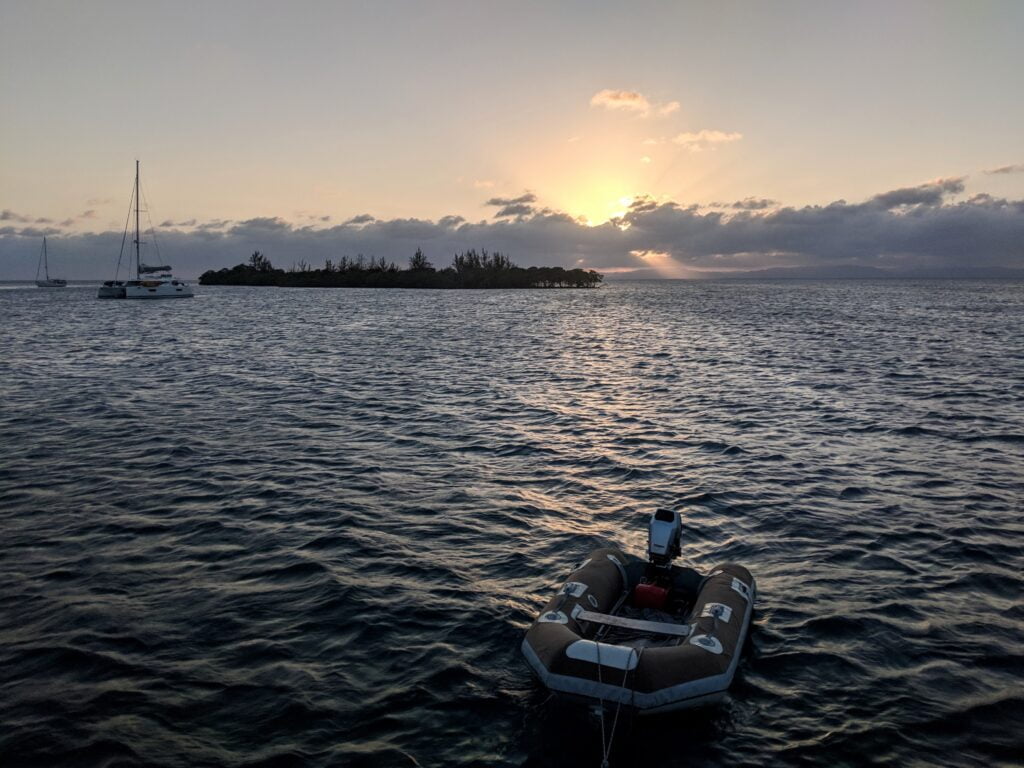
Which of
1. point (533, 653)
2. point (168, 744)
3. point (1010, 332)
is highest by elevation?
point (1010, 332)

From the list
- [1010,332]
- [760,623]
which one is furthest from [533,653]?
[1010,332]

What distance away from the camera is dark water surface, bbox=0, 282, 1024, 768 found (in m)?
6.80

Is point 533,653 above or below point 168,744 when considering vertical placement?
above

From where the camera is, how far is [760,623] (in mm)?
8992

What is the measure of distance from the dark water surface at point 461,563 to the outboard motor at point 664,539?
157cm

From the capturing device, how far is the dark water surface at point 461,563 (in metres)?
6.80

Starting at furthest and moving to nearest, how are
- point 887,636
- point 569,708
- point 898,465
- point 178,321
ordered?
point 178,321 < point 898,465 < point 887,636 < point 569,708

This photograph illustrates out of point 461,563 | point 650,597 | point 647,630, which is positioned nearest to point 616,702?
point 647,630

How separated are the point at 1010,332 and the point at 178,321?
7773cm

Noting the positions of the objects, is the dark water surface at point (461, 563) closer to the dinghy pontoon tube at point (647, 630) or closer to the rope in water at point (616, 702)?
the rope in water at point (616, 702)

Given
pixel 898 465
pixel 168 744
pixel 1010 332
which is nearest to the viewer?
pixel 168 744

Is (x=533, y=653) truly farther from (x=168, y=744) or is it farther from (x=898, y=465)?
(x=898, y=465)

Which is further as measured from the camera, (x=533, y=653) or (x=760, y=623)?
(x=760, y=623)

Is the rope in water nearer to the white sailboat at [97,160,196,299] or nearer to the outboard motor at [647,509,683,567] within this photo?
the outboard motor at [647,509,683,567]
